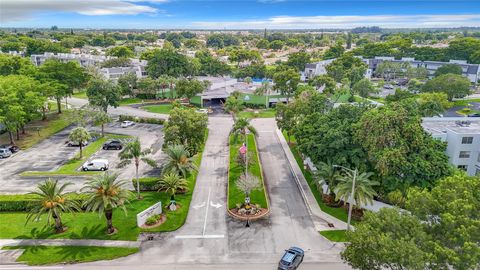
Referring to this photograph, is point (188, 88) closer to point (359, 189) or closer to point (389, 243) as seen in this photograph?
point (359, 189)

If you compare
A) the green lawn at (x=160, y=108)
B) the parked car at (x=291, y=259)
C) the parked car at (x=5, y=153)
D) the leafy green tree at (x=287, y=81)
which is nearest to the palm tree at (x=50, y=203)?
the parked car at (x=291, y=259)

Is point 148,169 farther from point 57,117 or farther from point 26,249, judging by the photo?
point 57,117

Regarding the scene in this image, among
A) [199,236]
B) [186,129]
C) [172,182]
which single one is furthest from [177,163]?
[199,236]

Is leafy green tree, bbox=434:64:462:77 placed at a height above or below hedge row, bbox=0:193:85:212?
above

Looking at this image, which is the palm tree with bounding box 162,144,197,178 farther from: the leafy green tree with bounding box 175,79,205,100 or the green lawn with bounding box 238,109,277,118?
the leafy green tree with bounding box 175,79,205,100

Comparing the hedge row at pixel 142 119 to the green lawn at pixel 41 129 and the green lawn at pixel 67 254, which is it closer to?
the green lawn at pixel 41 129

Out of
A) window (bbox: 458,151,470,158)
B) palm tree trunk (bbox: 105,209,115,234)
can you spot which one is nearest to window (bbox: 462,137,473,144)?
window (bbox: 458,151,470,158)
